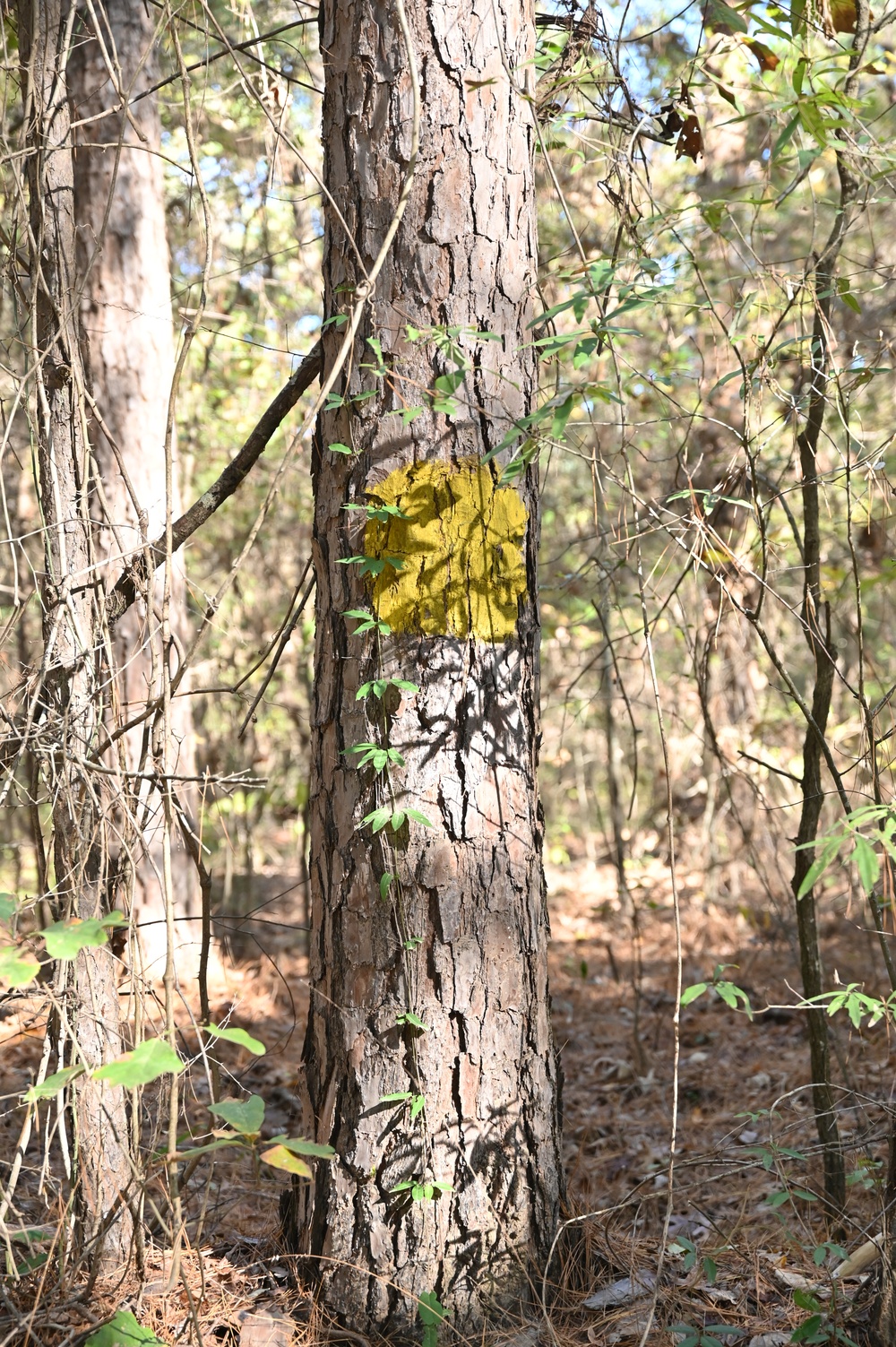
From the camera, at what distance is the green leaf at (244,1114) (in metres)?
1.48

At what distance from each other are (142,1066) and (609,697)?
3081 mm

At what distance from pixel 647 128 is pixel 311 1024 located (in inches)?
98.1

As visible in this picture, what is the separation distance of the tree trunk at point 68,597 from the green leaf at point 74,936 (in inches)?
17.2

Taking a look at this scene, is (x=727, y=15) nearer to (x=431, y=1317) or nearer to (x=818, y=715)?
(x=818, y=715)

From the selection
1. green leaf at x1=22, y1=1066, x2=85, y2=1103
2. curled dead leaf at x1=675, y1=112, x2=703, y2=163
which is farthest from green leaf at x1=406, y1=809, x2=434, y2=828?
curled dead leaf at x1=675, y1=112, x2=703, y2=163

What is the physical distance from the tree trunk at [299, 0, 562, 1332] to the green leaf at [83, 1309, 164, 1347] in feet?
1.38

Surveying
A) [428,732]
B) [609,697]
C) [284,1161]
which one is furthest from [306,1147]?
[609,697]

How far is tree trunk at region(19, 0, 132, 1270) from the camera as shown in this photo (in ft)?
6.57

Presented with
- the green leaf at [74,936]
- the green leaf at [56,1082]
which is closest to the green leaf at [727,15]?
the green leaf at [74,936]

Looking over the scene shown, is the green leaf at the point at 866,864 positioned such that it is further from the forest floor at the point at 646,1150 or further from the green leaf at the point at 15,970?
the green leaf at the point at 15,970

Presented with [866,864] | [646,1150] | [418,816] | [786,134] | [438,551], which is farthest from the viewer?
[646,1150]

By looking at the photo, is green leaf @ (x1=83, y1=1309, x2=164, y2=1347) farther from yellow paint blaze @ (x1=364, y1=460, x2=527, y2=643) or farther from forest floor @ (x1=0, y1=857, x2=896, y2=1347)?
yellow paint blaze @ (x1=364, y1=460, x2=527, y2=643)

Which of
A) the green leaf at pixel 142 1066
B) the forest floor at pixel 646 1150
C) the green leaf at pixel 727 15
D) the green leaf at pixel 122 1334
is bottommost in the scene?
the forest floor at pixel 646 1150

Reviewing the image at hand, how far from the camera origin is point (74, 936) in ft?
4.84
